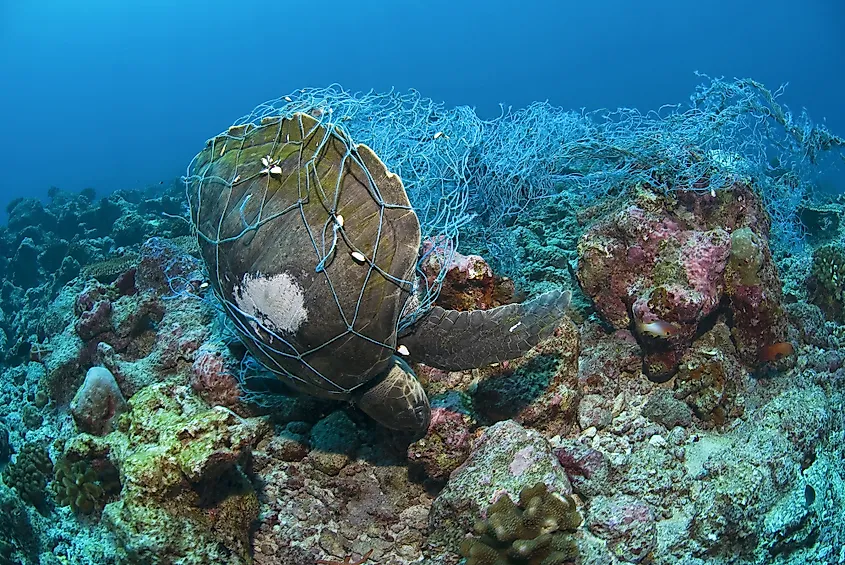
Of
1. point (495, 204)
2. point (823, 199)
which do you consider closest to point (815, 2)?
point (823, 199)

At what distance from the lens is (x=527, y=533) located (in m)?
2.77

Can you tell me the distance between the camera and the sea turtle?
2.75m

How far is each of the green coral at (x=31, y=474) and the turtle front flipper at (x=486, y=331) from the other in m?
4.13

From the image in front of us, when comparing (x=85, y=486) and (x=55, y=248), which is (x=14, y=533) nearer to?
(x=85, y=486)

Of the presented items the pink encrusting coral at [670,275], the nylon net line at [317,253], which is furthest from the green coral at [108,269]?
the pink encrusting coral at [670,275]

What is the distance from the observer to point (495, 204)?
509cm

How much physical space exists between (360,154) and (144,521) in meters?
2.41

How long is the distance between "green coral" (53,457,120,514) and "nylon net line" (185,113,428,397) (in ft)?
5.81

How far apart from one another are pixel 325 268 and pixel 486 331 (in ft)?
3.85

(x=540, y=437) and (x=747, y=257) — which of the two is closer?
(x=540, y=437)

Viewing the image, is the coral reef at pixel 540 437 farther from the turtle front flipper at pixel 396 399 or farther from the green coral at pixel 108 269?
the green coral at pixel 108 269

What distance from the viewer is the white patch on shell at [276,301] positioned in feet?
8.96

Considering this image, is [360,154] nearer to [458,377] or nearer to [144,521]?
[458,377]

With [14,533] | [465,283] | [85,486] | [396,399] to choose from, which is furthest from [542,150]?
[14,533]
